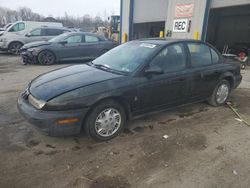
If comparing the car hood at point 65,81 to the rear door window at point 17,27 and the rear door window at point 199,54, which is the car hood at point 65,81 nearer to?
the rear door window at point 199,54

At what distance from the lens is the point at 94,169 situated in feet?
8.89

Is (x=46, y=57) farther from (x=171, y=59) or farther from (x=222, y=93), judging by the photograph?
(x=222, y=93)

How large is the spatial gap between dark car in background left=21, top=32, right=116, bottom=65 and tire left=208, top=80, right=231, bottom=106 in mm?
6914

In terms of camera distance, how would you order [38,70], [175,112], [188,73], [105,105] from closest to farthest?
[105,105] < [188,73] < [175,112] < [38,70]

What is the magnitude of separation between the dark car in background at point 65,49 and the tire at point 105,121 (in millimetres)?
7240

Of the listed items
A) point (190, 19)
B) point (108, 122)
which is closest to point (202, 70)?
point (108, 122)

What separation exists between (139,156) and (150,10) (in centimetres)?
1296

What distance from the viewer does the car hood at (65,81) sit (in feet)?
9.97

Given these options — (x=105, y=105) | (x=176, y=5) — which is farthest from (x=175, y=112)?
(x=176, y=5)

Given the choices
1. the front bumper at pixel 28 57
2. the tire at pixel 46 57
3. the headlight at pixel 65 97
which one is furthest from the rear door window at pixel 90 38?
the headlight at pixel 65 97

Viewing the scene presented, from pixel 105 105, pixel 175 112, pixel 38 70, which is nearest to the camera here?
pixel 105 105

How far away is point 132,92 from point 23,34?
12410mm

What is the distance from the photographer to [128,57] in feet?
12.6

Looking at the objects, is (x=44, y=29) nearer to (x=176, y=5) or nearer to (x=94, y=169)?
(x=176, y=5)
